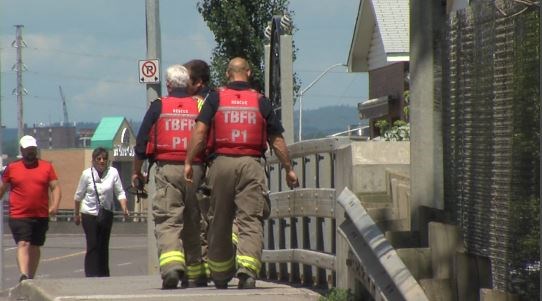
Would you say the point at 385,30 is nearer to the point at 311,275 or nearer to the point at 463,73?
the point at 311,275

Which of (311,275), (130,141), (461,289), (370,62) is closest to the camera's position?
(461,289)

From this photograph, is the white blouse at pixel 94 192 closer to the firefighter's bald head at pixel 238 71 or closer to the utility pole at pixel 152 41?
the utility pole at pixel 152 41

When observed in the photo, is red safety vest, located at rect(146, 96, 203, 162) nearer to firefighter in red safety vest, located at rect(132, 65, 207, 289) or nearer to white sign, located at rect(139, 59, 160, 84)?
firefighter in red safety vest, located at rect(132, 65, 207, 289)

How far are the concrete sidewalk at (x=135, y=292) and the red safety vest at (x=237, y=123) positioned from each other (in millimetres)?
1028

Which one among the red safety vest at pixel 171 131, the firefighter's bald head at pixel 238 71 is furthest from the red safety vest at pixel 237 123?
the red safety vest at pixel 171 131

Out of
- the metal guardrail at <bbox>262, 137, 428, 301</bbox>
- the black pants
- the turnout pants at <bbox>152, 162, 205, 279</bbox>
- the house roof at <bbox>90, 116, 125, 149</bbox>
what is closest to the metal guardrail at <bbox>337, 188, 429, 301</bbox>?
the metal guardrail at <bbox>262, 137, 428, 301</bbox>

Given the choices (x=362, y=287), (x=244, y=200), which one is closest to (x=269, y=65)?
(x=244, y=200)

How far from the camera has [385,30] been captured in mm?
31438

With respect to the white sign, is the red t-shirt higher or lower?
lower

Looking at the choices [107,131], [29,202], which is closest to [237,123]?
[29,202]

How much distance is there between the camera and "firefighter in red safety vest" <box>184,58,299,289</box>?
32.8 ft

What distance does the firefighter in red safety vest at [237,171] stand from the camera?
9992mm

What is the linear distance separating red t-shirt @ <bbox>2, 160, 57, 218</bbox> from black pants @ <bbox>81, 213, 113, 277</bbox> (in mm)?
637

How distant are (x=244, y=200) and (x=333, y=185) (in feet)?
2.81
